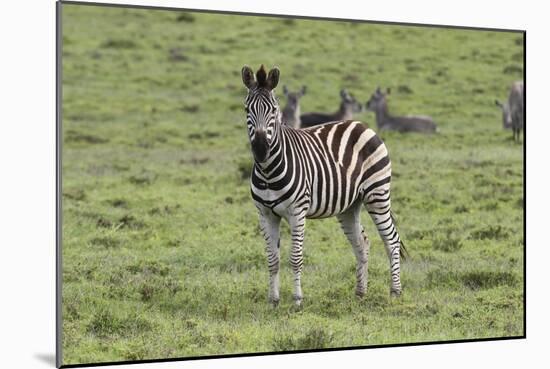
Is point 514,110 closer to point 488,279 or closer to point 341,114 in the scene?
point 341,114

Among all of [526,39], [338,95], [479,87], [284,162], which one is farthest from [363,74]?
[284,162]

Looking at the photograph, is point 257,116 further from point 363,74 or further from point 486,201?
point 363,74

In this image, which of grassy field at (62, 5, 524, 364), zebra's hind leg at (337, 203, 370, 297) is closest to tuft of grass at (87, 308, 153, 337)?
grassy field at (62, 5, 524, 364)

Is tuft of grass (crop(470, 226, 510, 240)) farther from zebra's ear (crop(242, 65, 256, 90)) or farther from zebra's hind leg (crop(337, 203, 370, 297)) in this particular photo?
zebra's ear (crop(242, 65, 256, 90))

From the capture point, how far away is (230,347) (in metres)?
8.88

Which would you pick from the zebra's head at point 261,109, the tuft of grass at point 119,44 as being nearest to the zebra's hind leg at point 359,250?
the zebra's head at point 261,109

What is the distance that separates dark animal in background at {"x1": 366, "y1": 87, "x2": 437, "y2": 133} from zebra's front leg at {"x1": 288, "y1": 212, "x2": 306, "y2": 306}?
459 inches

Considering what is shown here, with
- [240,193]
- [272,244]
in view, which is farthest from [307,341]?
[240,193]

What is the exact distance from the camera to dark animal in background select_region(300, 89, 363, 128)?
2084 cm

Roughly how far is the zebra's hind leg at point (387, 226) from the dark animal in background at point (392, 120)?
10.5m

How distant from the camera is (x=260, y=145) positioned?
28.8ft

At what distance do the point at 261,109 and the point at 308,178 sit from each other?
107 centimetres

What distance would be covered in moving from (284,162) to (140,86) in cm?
1439

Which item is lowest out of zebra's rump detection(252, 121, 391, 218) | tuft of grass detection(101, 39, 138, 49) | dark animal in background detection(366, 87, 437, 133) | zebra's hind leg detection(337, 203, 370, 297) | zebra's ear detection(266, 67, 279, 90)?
zebra's hind leg detection(337, 203, 370, 297)
